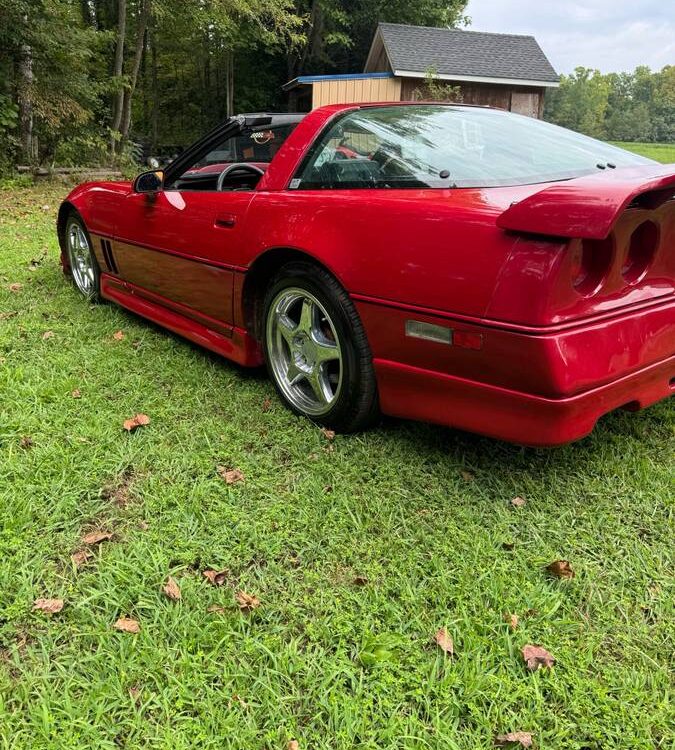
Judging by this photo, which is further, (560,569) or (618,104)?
(618,104)

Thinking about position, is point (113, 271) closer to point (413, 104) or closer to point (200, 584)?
point (413, 104)

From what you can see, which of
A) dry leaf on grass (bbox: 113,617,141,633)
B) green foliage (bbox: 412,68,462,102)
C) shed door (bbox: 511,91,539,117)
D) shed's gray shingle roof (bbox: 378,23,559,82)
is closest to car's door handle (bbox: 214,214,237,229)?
dry leaf on grass (bbox: 113,617,141,633)

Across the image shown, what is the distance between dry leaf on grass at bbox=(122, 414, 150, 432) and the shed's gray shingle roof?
18657 millimetres

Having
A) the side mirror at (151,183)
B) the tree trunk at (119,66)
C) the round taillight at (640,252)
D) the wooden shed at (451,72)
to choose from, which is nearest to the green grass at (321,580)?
the round taillight at (640,252)

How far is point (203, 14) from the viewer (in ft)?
58.0

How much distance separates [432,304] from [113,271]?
2794 millimetres

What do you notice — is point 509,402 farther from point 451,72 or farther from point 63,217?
point 451,72

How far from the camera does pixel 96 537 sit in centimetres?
200

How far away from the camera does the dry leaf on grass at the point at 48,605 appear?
1.70 m

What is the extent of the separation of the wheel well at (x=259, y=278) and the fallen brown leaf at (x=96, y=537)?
1.19 m

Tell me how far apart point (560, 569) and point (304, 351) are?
1349 millimetres

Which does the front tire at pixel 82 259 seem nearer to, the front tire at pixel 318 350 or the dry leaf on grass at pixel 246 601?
the front tire at pixel 318 350

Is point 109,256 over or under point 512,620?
over


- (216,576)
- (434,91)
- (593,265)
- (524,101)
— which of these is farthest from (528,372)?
(524,101)
